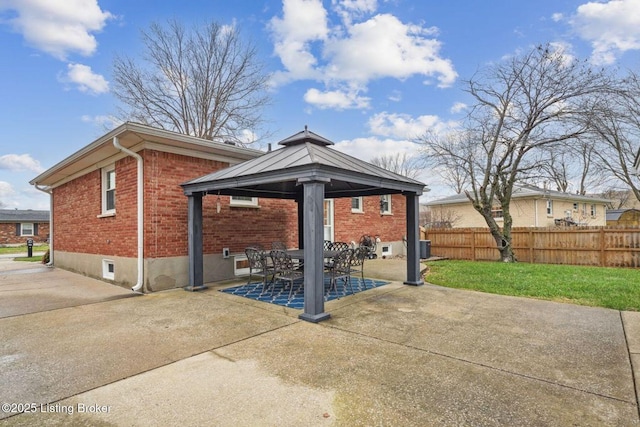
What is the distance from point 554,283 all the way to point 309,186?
7190 millimetres

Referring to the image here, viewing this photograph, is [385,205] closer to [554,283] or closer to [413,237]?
[413,237]

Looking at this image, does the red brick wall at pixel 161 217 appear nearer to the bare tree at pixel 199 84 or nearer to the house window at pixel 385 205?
the house window at pixel 385 205

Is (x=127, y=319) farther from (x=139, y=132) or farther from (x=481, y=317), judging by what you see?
(x=481, y=317)

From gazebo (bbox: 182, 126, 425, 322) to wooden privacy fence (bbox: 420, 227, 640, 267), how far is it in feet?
27.9

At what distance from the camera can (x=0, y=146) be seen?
19.6m

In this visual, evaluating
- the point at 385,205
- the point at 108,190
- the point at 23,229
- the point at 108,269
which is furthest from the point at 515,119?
the point at 23,229

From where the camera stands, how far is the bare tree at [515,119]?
40.0 ft

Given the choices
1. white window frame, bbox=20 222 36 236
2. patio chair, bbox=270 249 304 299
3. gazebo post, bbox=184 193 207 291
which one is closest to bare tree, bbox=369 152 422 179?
gazebo post, bbox=184 193 207 291

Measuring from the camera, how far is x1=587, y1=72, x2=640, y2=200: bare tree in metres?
12.5

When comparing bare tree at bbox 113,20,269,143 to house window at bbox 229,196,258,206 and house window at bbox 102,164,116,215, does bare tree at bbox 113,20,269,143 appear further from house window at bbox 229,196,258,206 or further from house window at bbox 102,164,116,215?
house window at bbox 229,196,258,206

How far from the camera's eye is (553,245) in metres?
13.6

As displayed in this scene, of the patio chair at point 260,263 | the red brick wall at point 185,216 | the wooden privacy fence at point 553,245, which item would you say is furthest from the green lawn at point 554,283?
the red brick wall at point 185,216

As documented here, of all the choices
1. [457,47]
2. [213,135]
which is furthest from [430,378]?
[213,135]

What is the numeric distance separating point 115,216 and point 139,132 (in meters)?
2.99
